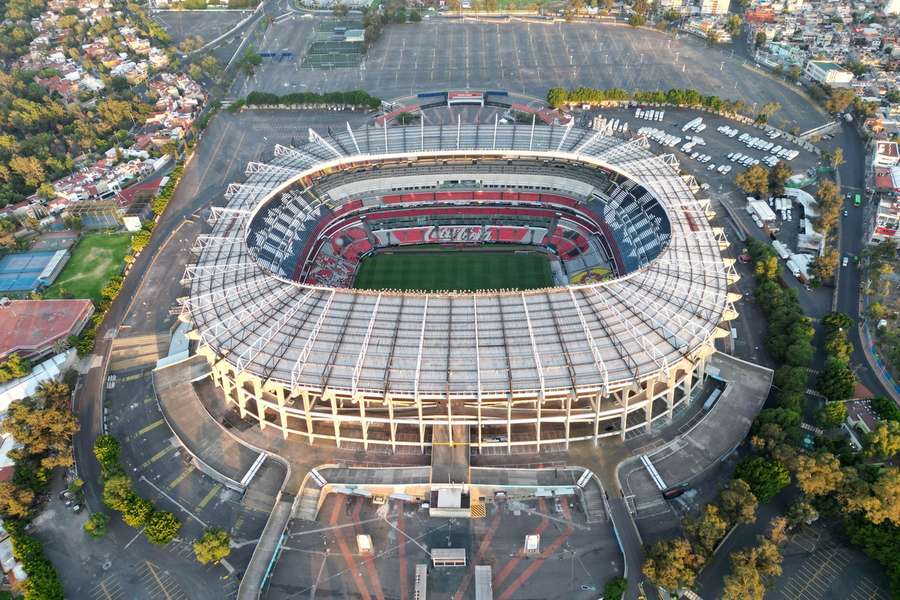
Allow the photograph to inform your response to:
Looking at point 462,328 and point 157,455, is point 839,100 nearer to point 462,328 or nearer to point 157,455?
point 462,328

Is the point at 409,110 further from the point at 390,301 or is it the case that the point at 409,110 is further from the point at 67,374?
the point at 67,374

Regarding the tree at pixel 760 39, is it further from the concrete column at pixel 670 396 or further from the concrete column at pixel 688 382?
the concrete column at pixel 670 396

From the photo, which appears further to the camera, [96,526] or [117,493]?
[117,493]

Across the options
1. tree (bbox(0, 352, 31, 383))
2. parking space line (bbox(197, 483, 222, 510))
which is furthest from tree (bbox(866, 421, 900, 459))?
tree (bbox(0, 352, 31, 383))

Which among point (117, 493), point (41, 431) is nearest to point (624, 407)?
point (117, 493)

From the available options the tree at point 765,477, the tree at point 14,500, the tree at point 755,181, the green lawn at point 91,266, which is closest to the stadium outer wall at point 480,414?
the tree at point 765,477

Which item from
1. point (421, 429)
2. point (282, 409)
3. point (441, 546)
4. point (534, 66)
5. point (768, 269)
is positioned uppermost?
point (534, 66)

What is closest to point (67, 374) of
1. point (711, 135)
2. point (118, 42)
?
point (711, 135)

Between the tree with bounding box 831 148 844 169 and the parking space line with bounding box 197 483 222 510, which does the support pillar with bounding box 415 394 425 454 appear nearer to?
the parking space line with bounding box 197 483 222 510
